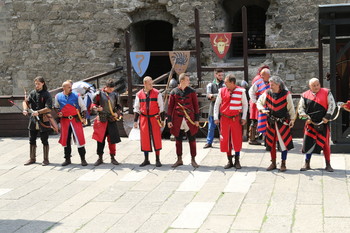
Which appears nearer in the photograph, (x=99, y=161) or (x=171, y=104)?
(x=171, y=104)

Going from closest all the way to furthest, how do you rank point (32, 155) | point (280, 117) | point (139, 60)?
→ point (280, 117) < point (32, 155) < point (139, 60)

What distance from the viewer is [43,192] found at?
28.8ft

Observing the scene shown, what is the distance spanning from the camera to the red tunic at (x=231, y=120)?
31.2 ft

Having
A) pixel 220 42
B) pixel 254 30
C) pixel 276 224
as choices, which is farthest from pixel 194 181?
pixel 254 30

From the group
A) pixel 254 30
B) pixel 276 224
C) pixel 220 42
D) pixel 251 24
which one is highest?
pixel 251 24

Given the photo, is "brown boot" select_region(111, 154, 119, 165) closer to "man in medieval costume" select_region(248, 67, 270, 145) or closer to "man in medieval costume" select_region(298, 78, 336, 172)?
"man in medieval costume" select_region(248, 67, 270, 145)

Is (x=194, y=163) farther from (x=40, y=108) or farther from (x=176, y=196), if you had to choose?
(x=40, y=108)

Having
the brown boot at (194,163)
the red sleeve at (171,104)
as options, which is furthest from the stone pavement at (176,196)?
the red sleeve at (171,104)

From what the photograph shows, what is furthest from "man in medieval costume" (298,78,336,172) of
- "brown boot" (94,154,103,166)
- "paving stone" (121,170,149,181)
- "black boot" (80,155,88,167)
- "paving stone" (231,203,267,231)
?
"black boot" (80,155,88,167)

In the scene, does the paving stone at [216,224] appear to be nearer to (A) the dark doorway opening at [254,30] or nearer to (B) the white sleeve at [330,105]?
(B) the white sleeve at [330,105]

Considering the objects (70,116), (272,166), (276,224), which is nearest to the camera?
(276,224)

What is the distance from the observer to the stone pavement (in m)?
7.06

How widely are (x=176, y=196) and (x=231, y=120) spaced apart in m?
1.86

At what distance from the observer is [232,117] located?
9.52 meters
